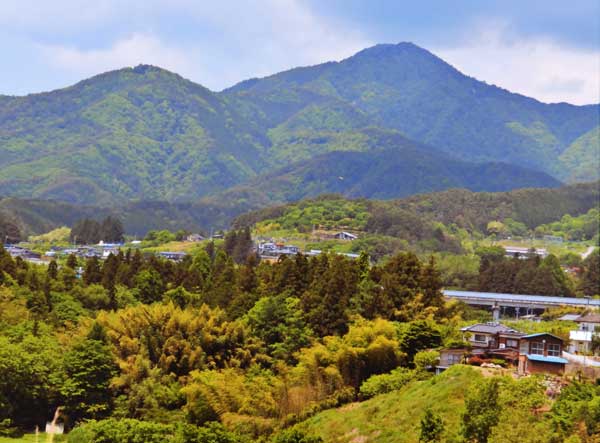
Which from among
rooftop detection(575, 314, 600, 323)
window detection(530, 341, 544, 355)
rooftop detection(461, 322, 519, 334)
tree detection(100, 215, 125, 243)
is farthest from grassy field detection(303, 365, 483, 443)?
tree detection(100, 215, 125, 243)

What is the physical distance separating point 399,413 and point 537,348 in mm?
7195

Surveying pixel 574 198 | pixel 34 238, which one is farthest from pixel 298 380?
pixel 574 198

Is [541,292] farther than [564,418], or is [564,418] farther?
[541,292]

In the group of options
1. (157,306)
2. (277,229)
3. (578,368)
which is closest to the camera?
(578,368)

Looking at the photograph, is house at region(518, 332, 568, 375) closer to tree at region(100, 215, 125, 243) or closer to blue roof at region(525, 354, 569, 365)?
blue roof at region(525, 354, 569, 365)

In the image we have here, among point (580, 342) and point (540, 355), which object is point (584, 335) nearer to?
point (580, 342)

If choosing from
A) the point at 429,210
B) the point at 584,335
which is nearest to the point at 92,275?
the point at 584,335

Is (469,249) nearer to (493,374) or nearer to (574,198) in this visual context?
(574,198)

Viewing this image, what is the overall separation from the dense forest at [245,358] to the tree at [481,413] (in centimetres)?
5

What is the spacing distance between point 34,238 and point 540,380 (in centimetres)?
11565

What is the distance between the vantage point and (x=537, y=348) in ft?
138

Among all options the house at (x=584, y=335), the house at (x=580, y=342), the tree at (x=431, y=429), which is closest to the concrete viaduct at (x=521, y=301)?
the house at (x=584, y=335)

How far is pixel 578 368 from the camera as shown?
39.7 m

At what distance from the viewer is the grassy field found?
3634 centimetres
